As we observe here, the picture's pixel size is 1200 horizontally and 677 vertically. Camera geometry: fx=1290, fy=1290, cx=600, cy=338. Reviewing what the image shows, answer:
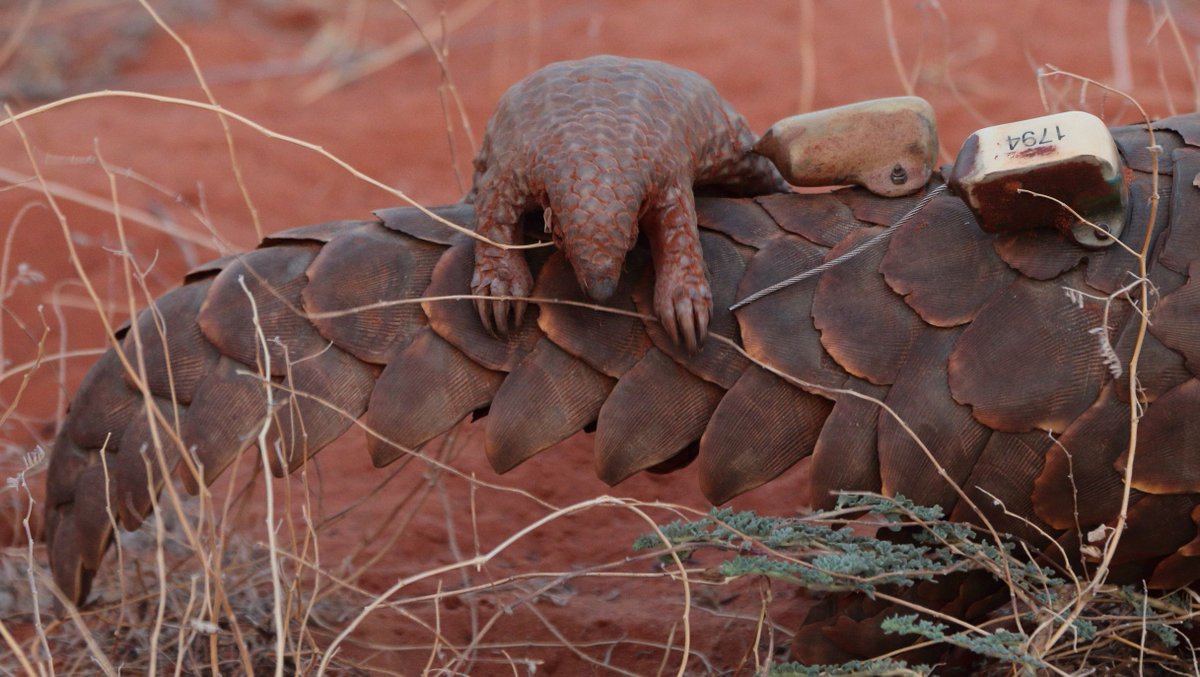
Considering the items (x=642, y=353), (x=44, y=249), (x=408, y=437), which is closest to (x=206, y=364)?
(x=408, y=437)

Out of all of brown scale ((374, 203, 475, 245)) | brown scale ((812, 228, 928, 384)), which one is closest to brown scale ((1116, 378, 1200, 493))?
brown scale ((812, 228, 928, 384))

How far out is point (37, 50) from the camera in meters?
6.40

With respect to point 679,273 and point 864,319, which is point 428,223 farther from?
point 864,319

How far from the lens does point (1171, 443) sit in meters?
2.10

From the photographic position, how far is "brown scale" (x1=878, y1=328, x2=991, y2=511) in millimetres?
2211

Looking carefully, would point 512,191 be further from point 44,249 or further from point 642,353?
point 44,249

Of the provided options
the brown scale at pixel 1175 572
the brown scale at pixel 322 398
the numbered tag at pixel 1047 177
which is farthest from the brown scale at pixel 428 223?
the brown scale at pixel 1175 572

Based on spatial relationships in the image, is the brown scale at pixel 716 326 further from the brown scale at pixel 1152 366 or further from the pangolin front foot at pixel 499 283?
the brown scale at pixel 1152 366

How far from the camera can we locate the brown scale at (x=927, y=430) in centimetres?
221

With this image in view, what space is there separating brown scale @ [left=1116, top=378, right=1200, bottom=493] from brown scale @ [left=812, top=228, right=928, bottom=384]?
398 mm

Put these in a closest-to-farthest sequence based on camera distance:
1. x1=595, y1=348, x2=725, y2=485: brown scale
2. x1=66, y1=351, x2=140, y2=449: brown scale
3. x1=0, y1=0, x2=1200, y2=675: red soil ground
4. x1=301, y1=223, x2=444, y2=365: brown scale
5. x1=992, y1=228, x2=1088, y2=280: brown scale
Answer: x1=992, y1=228, x2=1088, y2=280: brown scale
x1=595, y1=348, x2=725, y2=485: brown scale
x1=301, y1=223, x2=444, y2=365: brown scale
x1=66, y1=351, x2=140, y2=449: brown scale
x1=0, y1=0, x2=1200, y2=675: red soil ground

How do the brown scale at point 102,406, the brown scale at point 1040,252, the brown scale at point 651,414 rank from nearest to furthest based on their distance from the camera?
the brown scale at point 1040,252
the brown scale at point 651,414
the brown scale at point 102,406

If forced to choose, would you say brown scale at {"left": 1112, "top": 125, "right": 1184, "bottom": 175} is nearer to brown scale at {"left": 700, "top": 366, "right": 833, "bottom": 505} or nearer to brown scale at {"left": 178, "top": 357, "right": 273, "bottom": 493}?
brown scale at {"left": 700, "top": 366, "right": 833, "bottom": 505}

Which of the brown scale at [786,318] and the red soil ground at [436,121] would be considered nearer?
the brown scale at [786,318]
